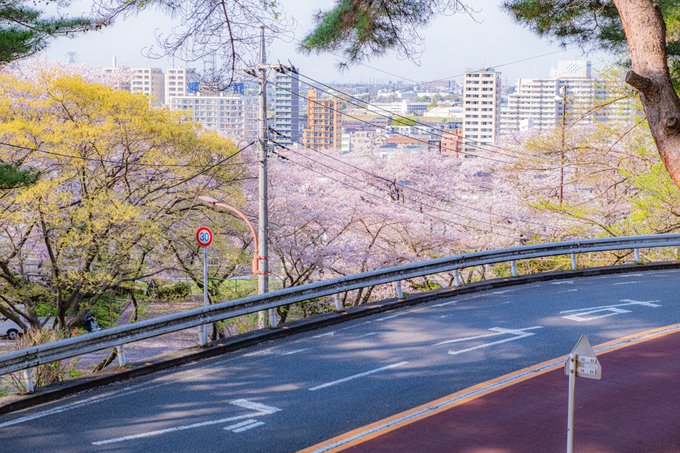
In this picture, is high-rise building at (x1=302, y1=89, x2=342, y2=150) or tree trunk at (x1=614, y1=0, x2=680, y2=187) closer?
tree trunk at (x1=614, y1=0, x2=680, y2=187)

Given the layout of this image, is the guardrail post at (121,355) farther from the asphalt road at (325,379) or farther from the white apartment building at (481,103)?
the white apartment building at (481,103)

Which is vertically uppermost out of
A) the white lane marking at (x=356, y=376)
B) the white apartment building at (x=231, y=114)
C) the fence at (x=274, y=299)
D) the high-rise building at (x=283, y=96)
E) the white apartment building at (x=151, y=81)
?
the white apartment building at (x=151, y=81)

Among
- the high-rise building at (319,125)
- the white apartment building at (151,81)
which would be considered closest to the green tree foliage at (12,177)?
the high-rise building at (319,125)

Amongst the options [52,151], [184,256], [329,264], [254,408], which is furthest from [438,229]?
[254,408]

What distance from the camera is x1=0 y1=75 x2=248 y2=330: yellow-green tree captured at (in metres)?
21.9

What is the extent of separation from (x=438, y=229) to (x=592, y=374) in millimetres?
30435

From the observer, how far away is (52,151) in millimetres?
22297

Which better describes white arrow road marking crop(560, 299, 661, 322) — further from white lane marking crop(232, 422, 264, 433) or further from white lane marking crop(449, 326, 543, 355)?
white lane marking crop(232, 422, 264, 433)

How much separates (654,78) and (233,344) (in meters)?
6.66

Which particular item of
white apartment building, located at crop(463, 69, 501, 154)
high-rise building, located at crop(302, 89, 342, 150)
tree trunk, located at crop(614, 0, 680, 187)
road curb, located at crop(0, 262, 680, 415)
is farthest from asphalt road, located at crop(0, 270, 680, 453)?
white apartment building, located at crop(463, 69, 501, 154)

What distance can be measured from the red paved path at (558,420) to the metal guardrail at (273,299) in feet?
12.3

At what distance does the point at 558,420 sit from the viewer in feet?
28.2

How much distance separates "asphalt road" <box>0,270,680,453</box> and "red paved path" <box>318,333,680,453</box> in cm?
A: 59

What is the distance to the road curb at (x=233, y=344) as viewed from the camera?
9328 millimetres
